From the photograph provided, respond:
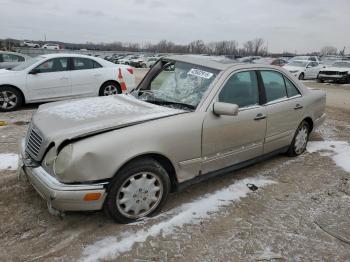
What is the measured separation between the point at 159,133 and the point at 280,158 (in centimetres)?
293

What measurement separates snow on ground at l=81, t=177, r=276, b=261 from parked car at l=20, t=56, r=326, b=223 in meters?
0.20

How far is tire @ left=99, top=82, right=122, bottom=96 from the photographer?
9563 mm

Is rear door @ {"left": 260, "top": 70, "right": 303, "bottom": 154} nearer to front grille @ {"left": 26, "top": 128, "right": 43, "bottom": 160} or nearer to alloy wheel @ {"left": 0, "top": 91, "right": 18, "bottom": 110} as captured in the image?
front grille @ {"left": 26, "top": 128, "right": 43, "bottom": 160}

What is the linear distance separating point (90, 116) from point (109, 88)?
252 inches

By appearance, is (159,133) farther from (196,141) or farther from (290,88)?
(290,88)

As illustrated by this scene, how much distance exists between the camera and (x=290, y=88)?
17.0ft

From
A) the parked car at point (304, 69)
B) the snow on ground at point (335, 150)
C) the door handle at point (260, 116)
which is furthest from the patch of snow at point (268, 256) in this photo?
the parked car at point (304, 69)

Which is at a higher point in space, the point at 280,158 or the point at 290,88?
the point at 290,88

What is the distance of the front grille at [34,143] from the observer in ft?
10.9

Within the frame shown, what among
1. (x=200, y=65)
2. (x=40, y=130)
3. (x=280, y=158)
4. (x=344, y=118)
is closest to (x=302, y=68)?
(x=344, y=118)

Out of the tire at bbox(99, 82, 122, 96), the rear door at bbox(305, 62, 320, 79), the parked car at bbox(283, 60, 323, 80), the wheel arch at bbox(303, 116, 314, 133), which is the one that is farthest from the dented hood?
the rear door at bbox(305, 62, 320, 79)

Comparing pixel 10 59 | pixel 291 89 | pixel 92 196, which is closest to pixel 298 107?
pixel 291 89

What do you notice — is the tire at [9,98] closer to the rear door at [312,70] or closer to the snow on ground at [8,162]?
the snow on ground at [8,162]

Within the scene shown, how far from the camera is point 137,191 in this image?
334 centimetres
